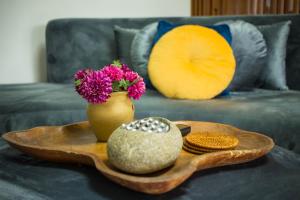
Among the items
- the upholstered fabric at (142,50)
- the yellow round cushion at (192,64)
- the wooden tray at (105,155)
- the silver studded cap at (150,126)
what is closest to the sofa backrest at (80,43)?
the upholstered fabric at (142,50)

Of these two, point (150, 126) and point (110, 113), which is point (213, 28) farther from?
point (150, 126)

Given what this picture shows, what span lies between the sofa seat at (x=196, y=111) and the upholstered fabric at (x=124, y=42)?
406mm

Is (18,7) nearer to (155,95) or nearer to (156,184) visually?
(155,95)

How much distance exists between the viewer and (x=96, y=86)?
0.83 metres

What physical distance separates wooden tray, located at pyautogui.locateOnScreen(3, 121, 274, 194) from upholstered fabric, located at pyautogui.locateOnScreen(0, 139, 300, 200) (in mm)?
25

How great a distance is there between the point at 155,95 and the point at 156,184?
42.1 inches

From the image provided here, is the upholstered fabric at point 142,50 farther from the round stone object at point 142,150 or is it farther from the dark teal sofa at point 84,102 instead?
the round stone object at point 142,150

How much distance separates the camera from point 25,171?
777 millimetres

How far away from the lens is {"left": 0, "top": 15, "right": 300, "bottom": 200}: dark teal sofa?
0.68m

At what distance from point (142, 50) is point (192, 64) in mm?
324

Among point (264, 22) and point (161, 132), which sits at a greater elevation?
point (264, 22)

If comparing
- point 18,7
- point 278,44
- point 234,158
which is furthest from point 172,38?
point 18,7

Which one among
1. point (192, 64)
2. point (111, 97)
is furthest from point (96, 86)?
point (192, 64)

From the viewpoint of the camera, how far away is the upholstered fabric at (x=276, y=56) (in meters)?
1.78
